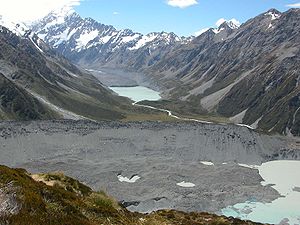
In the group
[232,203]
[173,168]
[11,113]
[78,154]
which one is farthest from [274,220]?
[11,113]

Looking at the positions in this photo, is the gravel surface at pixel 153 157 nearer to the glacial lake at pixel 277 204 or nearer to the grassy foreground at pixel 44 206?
the glacial lake at pixel 277 204

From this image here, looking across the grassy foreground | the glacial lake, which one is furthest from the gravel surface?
the grassy foreground

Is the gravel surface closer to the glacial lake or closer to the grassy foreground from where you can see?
the glacial lake

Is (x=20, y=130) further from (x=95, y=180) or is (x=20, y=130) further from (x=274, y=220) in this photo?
(x=274, y=220)

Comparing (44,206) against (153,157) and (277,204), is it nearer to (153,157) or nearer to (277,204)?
(277,204)

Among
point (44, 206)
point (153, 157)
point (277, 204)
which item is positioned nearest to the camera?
point (44, 206)

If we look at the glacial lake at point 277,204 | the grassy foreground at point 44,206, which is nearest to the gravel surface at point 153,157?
the glacial lake at point 277,204

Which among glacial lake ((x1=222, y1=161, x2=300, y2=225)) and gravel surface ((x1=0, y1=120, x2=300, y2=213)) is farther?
gravel surface ((x1=0, y1=120, x2=300, y2=213))

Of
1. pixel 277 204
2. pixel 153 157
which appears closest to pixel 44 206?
pixel 277 204
